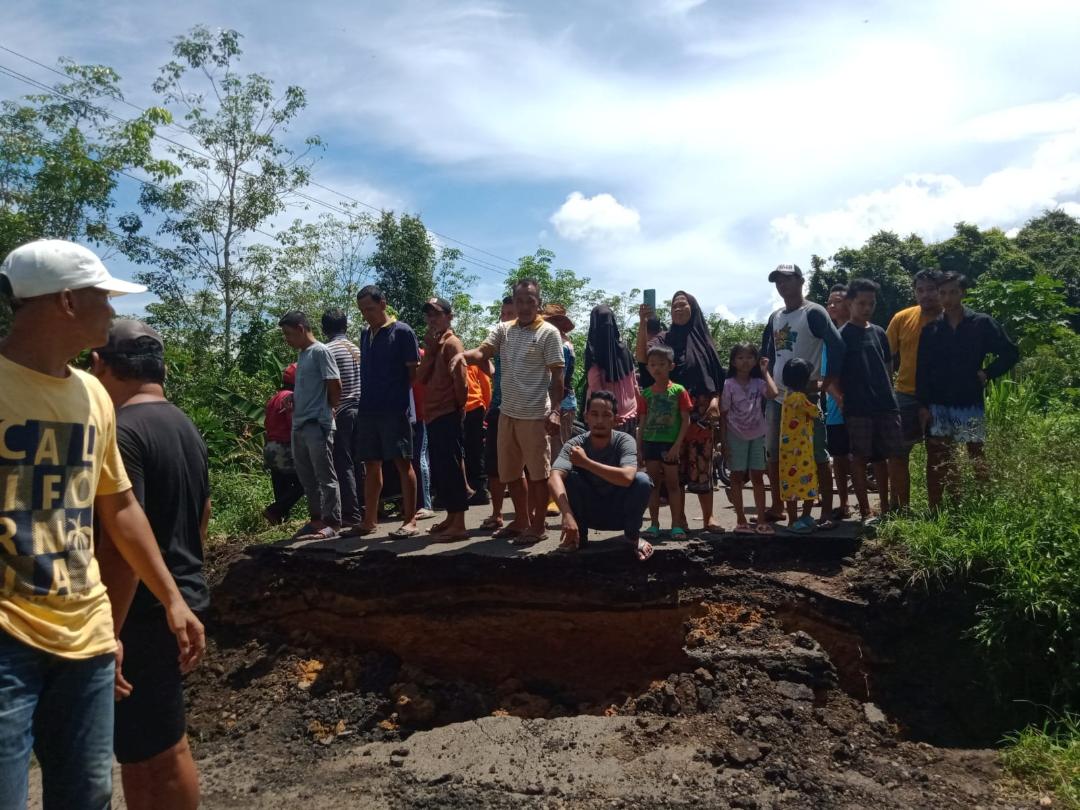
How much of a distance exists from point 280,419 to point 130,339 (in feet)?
15.1

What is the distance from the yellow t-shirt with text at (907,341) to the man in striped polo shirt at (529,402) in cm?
259


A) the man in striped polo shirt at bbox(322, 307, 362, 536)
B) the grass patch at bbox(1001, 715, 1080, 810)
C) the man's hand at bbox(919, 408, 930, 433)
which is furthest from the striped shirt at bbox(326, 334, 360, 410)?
the grass patch at bbox(1001, 715, 1080, 810)

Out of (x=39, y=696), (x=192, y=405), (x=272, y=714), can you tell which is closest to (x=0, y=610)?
(x=39, y=696)

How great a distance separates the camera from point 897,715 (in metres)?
5.10

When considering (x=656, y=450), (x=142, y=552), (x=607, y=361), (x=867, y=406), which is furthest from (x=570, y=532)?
(x=142, y=552)

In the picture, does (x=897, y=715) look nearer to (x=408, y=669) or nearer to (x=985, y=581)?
(x=985, y=581)

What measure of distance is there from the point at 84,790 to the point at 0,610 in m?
0.54

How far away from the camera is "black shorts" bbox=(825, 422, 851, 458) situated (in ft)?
20.0

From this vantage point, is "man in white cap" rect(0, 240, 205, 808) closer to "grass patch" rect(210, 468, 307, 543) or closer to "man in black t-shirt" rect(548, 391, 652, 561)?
"man in black t-shirt" rect(548, 391, 652, 561)

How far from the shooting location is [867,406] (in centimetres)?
591

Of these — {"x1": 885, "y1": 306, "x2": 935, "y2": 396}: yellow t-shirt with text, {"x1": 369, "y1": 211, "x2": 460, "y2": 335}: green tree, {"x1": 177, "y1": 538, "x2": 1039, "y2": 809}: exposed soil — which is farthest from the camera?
{"x1": 369, "y1": 211, "x2": 460, "y2": 335}: green tree

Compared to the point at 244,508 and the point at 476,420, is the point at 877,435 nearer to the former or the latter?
the point at 476,420

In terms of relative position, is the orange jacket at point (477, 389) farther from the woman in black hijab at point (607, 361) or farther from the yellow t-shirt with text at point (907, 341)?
the yellow t-shirt with text at point (907, 341)

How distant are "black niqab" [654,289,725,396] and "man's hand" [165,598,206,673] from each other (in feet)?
15.5
